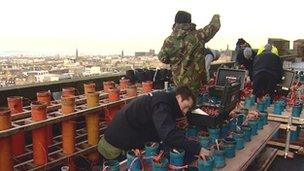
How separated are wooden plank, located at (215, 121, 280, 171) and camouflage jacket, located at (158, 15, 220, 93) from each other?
147 cm

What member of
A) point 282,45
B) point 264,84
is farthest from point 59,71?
point 282,45

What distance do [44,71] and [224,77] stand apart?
9.97 feet

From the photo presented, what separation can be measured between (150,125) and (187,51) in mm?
2397

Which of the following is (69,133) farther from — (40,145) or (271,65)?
(271,65)

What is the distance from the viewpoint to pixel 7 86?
4996mm

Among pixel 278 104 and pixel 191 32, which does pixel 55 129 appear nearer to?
pixel 191 32

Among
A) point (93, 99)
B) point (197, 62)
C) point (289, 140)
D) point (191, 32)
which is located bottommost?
point (289, 140)

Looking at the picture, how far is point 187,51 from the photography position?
5.39m

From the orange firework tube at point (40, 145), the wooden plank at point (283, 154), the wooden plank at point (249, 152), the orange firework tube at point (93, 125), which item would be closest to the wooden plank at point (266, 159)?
the wooden plank at point (283, 154)

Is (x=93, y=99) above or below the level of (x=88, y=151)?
above

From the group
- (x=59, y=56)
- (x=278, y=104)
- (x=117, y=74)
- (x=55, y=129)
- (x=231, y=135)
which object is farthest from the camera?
(x=59, y=56)

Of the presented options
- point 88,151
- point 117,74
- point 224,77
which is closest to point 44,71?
point 117,74

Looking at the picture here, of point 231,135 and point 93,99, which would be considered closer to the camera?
point 231,135

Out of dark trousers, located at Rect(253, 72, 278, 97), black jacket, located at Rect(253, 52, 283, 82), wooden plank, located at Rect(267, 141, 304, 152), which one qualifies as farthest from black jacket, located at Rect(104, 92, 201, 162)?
black jacket, located at Rect(253, 52, 283, 82)
